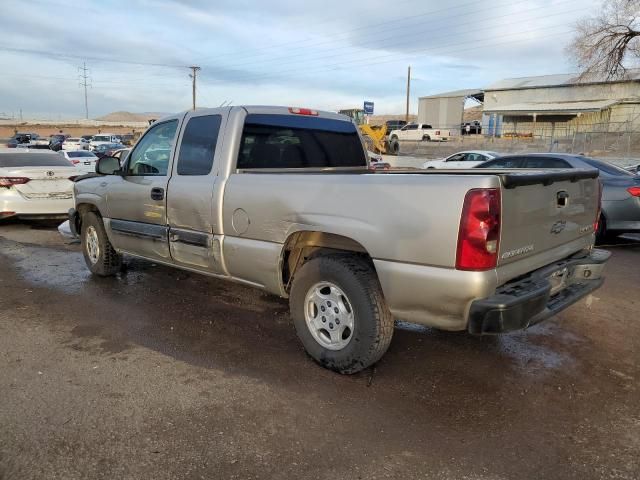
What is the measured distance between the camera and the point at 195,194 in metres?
4.39

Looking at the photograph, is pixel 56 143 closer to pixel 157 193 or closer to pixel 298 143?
pixel 157 193

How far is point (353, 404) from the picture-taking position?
3273mm

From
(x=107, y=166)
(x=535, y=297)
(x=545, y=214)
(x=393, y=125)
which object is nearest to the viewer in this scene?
(x=535, y=297)

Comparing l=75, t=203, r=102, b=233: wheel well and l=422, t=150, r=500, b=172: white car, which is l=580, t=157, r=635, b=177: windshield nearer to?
l=75, t=203, r=102, b=233: wheel well

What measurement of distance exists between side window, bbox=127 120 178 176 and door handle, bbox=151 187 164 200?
16cm

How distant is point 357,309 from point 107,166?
3.52 meters

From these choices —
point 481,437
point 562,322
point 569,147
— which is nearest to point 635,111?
point 569,147

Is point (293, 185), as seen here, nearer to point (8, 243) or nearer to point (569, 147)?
point (8, 243)

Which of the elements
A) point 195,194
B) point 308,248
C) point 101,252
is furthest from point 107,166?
point 308,248

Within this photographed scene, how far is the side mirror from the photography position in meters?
5.49

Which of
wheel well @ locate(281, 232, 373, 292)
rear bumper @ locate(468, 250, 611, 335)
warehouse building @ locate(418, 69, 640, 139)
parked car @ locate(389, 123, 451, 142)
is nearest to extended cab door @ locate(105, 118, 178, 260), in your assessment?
wheel well @ locate(281, 232, 373, 292)

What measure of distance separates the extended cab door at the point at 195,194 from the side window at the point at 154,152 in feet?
0.82

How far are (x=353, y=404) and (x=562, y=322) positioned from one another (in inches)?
102

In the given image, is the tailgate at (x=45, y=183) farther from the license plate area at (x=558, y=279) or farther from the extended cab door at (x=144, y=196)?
the license plate area at (x=558, y=279)
